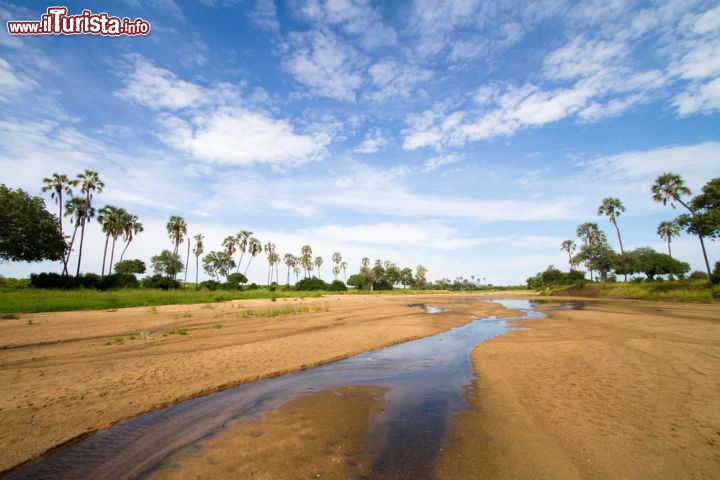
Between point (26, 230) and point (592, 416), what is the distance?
67527 mm

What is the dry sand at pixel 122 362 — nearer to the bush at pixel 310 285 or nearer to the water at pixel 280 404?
the water at pixel 280 404

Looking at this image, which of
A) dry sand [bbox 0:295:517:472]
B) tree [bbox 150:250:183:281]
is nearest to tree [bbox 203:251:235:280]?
tree [bbox 150:250:183:281]

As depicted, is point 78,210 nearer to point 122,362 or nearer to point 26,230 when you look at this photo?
point 26,230

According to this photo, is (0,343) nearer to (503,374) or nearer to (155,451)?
(155,451)

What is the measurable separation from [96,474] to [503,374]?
9627 millimetres

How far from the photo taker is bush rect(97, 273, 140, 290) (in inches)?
1881

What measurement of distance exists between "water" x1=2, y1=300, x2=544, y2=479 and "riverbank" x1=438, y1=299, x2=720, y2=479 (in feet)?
1.77

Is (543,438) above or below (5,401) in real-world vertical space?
below

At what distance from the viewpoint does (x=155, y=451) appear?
4977 millimetres

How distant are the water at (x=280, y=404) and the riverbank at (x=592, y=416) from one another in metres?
0.54

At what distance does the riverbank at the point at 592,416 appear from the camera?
448 centimetres

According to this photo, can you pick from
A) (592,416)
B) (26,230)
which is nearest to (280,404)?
(592,416)

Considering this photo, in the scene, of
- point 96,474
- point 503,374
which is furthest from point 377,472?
point 503,374

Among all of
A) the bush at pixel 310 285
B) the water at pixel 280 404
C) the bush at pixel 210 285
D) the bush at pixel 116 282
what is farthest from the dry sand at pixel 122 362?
the bush at pixel 310 285
